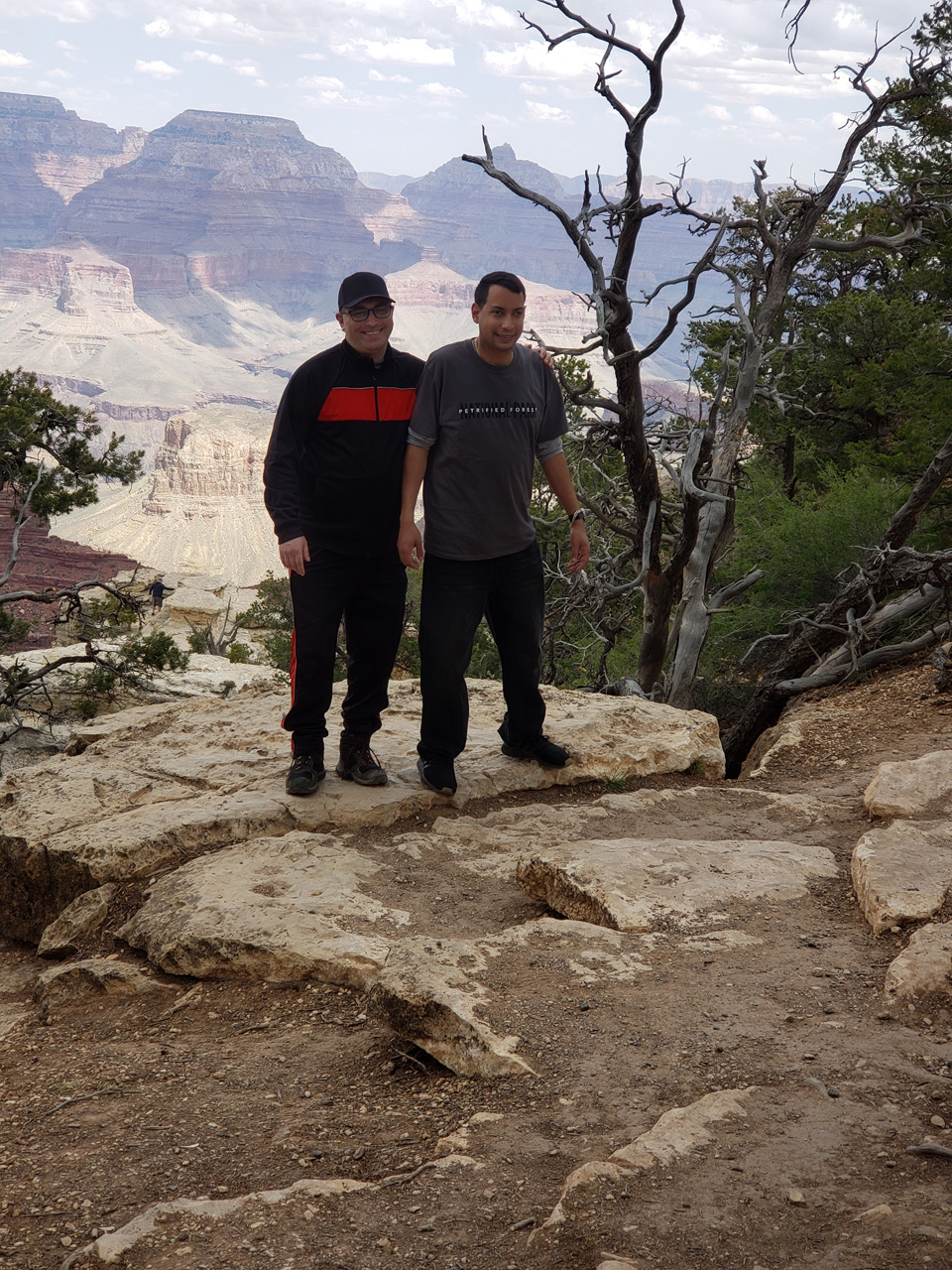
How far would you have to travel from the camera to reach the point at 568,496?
14.0 feet

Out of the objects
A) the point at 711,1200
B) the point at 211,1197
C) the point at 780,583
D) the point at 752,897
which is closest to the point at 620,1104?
the point at 711,1200

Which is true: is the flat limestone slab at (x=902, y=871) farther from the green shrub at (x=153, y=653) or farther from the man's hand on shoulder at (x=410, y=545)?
the green shrub at (x=153, y=653)

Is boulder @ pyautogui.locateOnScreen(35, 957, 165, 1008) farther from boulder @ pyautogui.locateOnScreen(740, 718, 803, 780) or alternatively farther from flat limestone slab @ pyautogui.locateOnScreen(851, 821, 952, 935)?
boulder @ pyautogui.locateOnScreen(740, 718, 803, 780)

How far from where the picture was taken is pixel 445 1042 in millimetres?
2535

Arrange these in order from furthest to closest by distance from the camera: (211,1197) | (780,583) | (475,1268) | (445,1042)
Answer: (780,583)
(445,1042)
(211,1197)
(475,1268)

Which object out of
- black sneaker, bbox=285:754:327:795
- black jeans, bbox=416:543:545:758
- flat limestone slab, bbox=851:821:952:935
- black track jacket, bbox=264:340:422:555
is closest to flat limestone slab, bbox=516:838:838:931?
flat limestone slab, bbox=851:821:952:935

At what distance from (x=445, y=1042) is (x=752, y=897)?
1.34 metres

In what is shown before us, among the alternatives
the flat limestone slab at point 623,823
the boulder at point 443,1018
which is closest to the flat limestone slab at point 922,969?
the boulder at point 443,1018

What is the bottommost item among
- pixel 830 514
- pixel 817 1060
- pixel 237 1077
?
pixel 237 1077

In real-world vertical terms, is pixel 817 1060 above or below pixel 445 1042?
above

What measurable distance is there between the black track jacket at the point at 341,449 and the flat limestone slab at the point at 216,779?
1.20 metres

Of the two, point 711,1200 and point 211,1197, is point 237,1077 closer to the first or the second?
point 211,1197

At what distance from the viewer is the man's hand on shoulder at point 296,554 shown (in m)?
3.81

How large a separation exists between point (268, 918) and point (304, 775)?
3.39 feet
